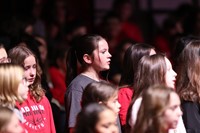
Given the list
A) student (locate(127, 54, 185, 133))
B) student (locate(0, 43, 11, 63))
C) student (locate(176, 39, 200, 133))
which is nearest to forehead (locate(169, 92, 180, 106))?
student (locate(127, 54, 185, 133))

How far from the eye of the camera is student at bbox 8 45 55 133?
686 centimetres

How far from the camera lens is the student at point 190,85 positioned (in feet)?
23.8

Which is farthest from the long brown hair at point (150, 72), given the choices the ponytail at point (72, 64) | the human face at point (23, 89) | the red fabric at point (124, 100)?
the human face at point (23, 89)

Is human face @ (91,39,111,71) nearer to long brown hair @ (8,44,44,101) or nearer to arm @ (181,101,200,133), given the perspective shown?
long brown hair @ (8,44,44,101)

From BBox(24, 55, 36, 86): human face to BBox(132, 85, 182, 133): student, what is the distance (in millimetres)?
1276

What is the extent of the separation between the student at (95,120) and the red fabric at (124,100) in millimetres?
1194

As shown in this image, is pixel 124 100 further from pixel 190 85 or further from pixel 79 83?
pixel 190 85

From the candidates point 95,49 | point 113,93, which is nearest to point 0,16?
point 95,49

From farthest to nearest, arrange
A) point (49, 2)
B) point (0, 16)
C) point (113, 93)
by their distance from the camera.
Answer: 1. point (49, 2)
2. point (0, 16)
3. point (113, 93)

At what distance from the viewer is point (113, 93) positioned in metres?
6.46

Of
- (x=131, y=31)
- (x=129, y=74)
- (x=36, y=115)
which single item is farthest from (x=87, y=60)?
(x=131, y=31)

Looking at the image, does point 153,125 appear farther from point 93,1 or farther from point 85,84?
point 93,1

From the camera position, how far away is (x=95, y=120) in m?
5.82

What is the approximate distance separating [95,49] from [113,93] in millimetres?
808
